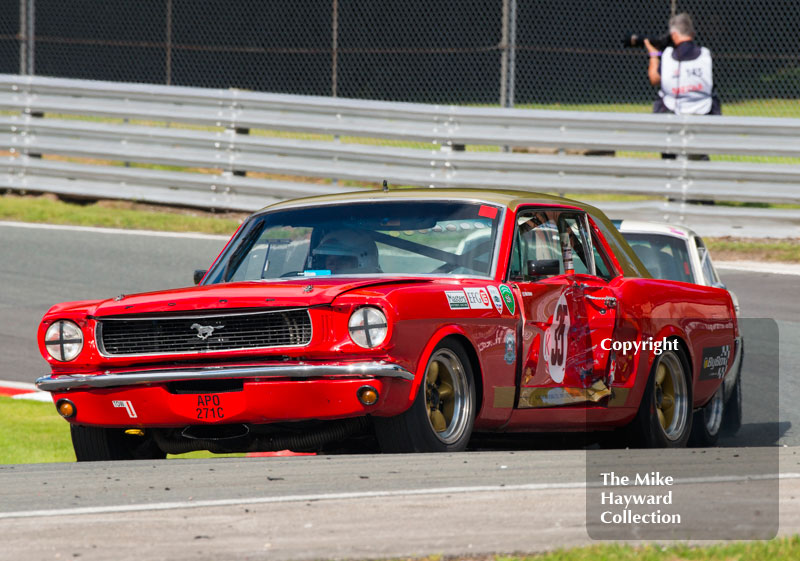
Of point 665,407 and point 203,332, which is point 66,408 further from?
point 665,407

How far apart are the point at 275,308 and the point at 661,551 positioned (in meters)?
2.25

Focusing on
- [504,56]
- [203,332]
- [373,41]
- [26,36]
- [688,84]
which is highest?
[373,41]

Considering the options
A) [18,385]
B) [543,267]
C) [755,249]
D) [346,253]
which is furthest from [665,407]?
[755,249]

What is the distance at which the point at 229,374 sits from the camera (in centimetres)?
571

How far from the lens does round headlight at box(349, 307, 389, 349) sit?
563 cm

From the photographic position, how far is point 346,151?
15453 millimetres

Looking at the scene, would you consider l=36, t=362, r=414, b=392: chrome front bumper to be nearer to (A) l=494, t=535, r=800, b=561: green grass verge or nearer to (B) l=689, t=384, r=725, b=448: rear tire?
(A) l=494, t=535, r=800, b=561: green grass verge

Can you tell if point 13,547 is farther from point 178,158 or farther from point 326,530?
point 178,158

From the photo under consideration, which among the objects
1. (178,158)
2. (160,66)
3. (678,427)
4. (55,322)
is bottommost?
(678,427)

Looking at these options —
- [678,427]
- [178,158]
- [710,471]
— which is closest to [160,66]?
[178,158]

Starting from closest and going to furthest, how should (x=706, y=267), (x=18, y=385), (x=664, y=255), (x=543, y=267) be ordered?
(x=543, y=267) → (x=18, y=385) → (x=706, y=267) → (x=664, y=255)

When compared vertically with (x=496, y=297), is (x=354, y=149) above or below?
above

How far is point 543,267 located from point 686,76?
9224 millimetres

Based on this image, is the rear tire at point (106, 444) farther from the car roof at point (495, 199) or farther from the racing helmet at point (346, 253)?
the car roof at point (495, 199)
